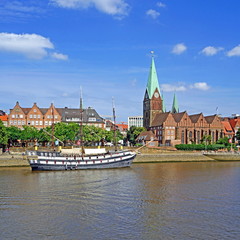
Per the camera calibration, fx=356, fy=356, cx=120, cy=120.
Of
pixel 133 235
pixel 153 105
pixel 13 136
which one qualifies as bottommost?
pixel 133 235

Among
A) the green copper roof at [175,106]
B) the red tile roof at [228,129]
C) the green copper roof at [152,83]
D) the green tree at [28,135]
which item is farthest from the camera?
the green copper roof at [175,106]

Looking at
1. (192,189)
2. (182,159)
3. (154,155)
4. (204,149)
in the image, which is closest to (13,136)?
(154,155)

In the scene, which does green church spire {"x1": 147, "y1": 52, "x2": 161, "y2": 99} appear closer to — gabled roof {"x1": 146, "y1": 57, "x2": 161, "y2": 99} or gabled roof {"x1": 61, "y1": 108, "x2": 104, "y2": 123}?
gabled roof {"x1": 146, "y1": 57, "x2": 161, "y2": 99}

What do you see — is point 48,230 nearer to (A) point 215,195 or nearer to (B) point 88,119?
(A) point 215,195

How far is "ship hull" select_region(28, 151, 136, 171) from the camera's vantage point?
61.3 meters

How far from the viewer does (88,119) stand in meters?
130

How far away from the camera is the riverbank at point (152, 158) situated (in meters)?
68.6

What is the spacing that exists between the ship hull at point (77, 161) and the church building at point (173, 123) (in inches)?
2066

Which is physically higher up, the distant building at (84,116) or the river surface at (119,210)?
the distant building at (84,116)

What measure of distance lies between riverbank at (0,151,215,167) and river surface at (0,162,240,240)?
76.6 ft

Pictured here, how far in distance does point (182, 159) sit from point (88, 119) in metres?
51.0

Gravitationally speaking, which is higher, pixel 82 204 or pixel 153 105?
pixel 153 105

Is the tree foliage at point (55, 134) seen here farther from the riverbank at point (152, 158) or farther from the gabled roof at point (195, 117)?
the gabled roof at point (195, 117)

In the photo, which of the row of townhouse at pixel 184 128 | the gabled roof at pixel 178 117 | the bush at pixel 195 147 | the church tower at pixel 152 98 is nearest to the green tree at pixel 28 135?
the bush at pixel 195 147
